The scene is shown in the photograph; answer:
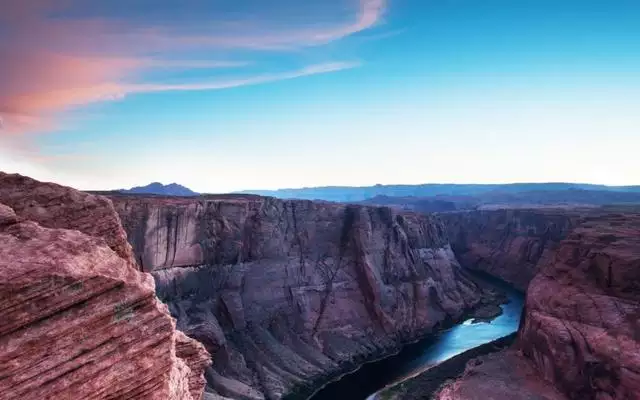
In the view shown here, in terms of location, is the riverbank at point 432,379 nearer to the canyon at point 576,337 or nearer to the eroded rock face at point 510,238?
the canyon at point 576,337

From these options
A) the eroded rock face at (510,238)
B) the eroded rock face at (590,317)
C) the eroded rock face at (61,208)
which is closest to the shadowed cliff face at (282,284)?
the eroded rock face at (590,317)

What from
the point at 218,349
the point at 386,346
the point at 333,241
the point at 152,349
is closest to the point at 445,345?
the point at 386,346

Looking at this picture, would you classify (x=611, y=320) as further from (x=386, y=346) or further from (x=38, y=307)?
(x=38, y=307)

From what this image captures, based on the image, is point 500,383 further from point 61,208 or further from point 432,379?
point 61,208

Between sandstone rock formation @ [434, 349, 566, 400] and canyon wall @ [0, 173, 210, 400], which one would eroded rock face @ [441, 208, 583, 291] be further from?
canyon wall @ [0, 173, 210, 400]

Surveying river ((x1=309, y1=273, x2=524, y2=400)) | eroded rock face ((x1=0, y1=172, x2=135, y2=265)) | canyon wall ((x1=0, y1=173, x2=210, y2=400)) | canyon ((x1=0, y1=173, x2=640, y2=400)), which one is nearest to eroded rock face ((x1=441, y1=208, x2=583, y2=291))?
canyon ((x1=0, y1=173, x2=640, y2=400))

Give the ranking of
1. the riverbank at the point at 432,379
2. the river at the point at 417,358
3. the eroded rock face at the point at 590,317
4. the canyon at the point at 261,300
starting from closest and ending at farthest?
the canyon at the point at 261,300, the eroded rock face at the point at 590,317, the riverbank at the point at 432,379, the river at the point at 417,358
